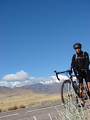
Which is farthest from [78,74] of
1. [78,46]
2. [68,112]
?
[68,112]

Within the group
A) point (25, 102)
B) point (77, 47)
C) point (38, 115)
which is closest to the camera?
point (77, 47)

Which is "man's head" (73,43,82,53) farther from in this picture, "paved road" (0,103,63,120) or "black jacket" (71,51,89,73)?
"paved road" (0,103,63,120)

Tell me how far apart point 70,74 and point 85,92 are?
0.69m

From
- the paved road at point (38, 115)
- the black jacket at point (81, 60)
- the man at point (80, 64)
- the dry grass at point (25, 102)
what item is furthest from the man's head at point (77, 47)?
the dry grass at point (25, 102)

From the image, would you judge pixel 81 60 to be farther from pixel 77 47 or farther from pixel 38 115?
pixel 38 115

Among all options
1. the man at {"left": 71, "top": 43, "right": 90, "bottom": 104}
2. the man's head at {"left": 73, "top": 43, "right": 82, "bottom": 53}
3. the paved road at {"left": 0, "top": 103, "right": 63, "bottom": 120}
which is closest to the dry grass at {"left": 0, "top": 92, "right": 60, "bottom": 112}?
the paved road at {"left": 0, "top": 103, "right": 63, "bottom": 120}

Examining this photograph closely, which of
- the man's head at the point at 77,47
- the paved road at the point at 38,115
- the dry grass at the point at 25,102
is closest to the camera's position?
the man's head at the point at 77,47

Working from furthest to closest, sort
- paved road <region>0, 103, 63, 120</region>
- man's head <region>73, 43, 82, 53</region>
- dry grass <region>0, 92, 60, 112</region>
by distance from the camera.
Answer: dry grass <region>0, 92, 60, 112</region> → paved road <region>0, 103, 63, 120</region> → man's head <region>73, 43, 82, 53</region>

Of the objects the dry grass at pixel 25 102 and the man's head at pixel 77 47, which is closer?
the man's head at pixel 77 47

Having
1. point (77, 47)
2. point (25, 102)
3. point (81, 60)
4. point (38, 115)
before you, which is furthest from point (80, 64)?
point (25, 102)

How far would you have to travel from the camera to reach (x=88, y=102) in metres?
7.68

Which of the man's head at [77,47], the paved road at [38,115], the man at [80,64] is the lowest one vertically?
the paved road at [38,115]

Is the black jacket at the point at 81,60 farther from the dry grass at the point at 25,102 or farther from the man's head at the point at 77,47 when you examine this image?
the dry grass at the point at 25,102

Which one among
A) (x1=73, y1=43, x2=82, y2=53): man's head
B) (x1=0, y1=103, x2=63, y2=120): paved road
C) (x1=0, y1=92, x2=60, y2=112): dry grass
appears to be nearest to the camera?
(x1=73, y1=43, x2=82, y2=53): man's head
